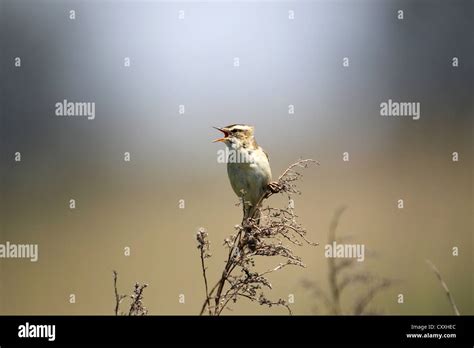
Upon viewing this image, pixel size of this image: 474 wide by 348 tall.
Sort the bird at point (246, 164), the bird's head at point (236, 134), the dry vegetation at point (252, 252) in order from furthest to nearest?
the bird's head at point (236, 134), the bird at point (246, 164), the dry vegetation at point (252, 252)

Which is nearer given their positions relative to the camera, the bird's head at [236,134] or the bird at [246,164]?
the bird at [246,164]

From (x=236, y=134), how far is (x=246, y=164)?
35cm

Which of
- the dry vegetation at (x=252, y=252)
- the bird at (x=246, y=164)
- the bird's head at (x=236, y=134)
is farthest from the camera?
the bird's head at (x=236, y=134)

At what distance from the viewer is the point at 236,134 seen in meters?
5.91

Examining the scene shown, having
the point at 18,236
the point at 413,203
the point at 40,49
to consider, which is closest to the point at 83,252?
the point at 18,236

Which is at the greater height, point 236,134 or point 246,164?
point 236,134

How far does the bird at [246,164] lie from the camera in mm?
5727

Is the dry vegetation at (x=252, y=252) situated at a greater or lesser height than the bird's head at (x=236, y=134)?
lesser

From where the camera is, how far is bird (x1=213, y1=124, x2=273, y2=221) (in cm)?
573

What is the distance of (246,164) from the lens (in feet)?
18.9

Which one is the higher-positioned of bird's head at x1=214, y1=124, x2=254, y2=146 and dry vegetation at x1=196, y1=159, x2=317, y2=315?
bird's head at x1=214, y1=124, x2=254, y2=146

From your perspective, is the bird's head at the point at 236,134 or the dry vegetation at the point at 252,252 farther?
the bird's head at the point at 236,134

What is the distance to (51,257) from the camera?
9422 millimetres

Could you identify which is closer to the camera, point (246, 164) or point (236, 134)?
point (246, 164)
